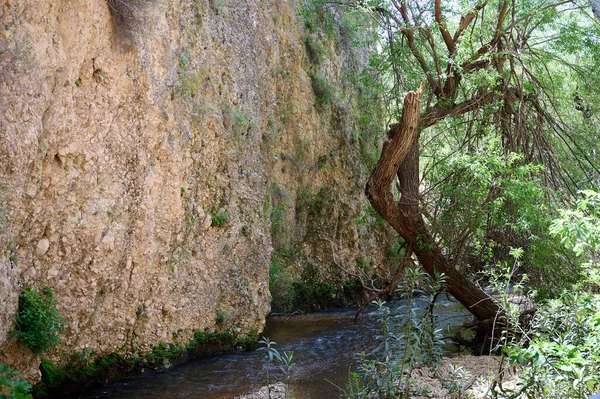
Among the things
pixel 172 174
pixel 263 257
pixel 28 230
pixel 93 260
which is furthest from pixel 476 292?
pixel 28 230

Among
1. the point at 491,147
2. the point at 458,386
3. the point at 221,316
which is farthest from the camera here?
the point at 221,316

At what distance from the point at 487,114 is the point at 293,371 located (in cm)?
524

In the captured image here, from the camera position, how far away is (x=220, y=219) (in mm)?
9523

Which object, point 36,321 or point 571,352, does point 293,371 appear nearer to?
point 36,321

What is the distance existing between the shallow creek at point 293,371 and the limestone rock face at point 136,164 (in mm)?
539

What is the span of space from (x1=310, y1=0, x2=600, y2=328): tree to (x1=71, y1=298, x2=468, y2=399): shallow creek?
1.44 m

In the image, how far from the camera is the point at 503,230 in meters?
9.70

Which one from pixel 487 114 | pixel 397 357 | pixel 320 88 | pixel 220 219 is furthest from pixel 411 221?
pixel 320 88

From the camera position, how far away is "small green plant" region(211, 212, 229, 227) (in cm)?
947

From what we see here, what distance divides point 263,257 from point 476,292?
3.59 meters

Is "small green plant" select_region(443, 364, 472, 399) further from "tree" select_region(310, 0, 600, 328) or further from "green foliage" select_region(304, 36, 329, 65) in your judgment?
"green foliage" select_region(304, 36, 329, 65)

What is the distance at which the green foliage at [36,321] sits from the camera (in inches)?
238

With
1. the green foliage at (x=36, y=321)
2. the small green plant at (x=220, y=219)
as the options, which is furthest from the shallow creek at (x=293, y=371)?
the small green plant at (x=220, y=219)

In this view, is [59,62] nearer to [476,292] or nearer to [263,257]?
[263,257]
